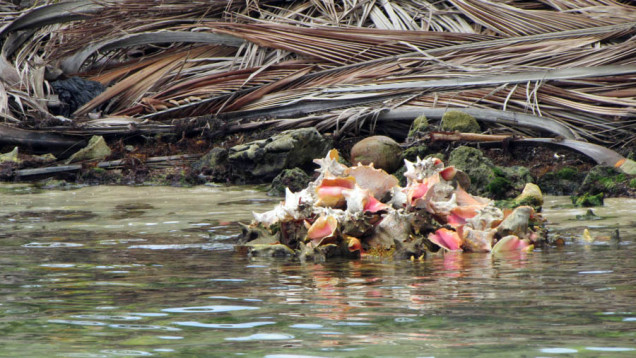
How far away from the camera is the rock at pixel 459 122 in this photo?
1030 cm

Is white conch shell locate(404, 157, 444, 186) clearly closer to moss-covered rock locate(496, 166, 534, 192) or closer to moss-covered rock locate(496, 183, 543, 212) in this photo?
moss-covered rock locate(496, 183, 543, 212)

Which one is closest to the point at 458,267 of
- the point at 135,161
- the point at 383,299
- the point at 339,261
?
the point at 339,261

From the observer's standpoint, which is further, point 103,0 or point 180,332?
point 103,0

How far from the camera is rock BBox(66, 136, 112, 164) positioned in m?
11.1

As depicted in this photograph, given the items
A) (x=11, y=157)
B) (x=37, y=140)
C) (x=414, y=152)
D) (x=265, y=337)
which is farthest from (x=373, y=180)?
(x=37, y=140)

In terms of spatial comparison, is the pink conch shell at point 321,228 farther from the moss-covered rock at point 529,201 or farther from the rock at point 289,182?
the rock at point 289,182

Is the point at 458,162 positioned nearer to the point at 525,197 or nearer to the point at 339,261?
the point at 525,197

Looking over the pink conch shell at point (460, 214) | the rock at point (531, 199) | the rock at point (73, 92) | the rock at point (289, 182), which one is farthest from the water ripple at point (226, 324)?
the rock at point (73, 92)

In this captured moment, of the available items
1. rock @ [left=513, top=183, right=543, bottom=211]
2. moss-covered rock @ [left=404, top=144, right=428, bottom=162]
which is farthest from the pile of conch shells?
moss-covered rock @ [left=404, top=144, right=428, bottom=162]

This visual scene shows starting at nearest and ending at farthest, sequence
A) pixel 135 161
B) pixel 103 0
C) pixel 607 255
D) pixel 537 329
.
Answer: pixel 537 329 → pixel 607 255 → pixel 135 161 → pixel 103 0

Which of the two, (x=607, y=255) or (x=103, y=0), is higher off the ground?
(x=103, y=0)

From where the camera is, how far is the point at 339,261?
4.75 meters

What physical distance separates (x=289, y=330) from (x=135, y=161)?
8354mm

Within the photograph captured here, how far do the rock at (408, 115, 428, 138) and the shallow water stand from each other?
13.6 feet
